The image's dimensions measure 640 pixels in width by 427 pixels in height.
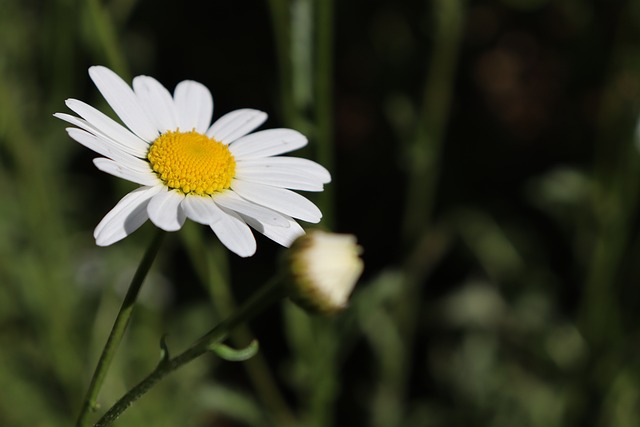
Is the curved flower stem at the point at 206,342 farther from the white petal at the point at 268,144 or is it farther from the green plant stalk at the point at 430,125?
the green plant stalk at the point at 430,125

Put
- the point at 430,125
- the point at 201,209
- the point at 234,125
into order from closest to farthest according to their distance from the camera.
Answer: the point at 201,209
the point at 234,125
the point at 430,125

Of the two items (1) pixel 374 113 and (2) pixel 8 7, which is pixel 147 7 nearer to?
(2) pixel 8 7

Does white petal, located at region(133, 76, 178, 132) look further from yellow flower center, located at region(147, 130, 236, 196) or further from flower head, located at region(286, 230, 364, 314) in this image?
flower head, located at region(286, 230, 364, 314)

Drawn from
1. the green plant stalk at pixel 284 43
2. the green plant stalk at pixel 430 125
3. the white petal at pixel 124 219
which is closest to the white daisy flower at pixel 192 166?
the white petal at pixel 124 219

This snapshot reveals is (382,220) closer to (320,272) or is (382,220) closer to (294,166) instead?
(294,166)

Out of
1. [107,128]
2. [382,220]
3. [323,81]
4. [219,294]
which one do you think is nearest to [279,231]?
[107,128]

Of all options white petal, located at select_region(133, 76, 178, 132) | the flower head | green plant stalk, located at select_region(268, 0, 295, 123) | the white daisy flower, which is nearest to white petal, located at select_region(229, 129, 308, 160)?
the white daisy flower
